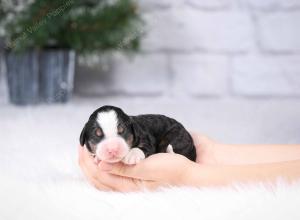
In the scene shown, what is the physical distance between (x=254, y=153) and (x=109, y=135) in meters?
0.26

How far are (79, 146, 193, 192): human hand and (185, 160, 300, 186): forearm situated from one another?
0.5 inches

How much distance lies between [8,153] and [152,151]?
11.4 inches

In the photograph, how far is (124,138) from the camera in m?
0.66

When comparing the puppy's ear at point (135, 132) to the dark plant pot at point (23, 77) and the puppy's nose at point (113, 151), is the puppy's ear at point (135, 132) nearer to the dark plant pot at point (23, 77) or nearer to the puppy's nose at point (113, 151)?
the puppy's nose at point (113, 151)

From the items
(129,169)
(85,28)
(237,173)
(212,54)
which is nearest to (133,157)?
(129,169)

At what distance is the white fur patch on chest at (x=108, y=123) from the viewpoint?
0.65m

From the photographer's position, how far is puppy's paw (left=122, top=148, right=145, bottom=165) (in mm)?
668

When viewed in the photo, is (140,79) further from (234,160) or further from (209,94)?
(234,160)

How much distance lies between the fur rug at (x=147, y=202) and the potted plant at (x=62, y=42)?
661 millimetres

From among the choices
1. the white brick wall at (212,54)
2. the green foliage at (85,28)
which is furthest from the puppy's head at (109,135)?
the white brick wall at (212,54)

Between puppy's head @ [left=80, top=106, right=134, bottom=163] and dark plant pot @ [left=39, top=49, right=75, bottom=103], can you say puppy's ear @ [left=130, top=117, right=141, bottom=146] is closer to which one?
puppy's head @ [left=80, top=106, right=134, bottom=163]

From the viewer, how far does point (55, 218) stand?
585mm

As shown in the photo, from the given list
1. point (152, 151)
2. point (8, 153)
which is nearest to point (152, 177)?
point (152, 151)

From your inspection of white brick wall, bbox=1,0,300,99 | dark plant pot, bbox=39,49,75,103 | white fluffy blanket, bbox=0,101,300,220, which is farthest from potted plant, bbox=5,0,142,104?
white fluffy blanket, bbox=0,101,300,220
